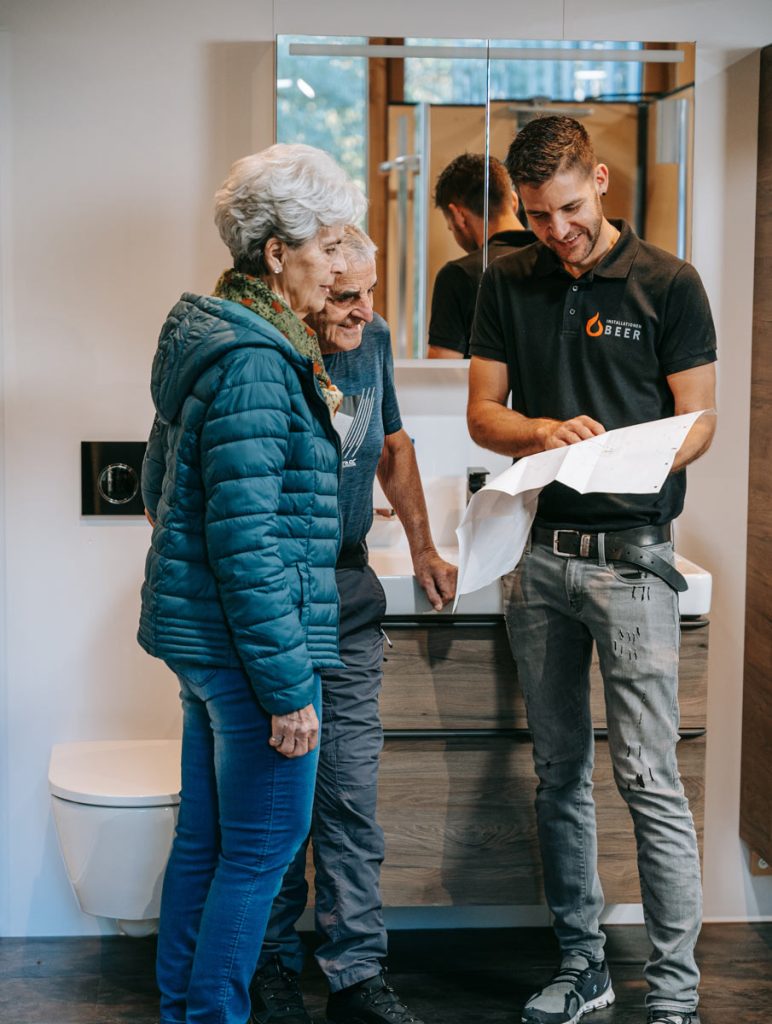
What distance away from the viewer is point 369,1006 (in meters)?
2.15

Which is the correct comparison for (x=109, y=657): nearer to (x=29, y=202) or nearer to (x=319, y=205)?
(x=29, y=202)

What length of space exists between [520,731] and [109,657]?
91 centimetres

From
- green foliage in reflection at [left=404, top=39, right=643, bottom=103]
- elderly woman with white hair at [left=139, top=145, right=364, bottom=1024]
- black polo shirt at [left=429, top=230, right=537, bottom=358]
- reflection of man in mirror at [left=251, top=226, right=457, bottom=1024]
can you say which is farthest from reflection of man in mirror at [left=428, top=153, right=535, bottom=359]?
elderly woman with white hair at [left=139, top=145, right=364, bottom=1024]

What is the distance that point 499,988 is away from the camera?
2385mm

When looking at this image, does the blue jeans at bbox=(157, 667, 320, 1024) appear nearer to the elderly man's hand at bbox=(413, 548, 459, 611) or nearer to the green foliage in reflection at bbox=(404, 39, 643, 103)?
the elderly man's hand at bbox=(413, 548, 459, 611)

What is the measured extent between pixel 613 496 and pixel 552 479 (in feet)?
0.62

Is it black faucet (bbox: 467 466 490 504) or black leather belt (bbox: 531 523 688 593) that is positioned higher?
black faucet (bbox: 467 466 490 504)

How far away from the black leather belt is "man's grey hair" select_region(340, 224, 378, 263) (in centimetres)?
59

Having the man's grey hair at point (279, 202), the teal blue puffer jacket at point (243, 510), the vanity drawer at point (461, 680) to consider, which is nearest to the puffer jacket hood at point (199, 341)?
the teal blue puffer jacket at point (243, 510)

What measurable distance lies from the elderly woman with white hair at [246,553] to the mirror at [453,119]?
712 millimetres

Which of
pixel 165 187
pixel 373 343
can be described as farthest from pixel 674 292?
pixel 165 187

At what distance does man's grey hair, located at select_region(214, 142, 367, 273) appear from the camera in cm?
176

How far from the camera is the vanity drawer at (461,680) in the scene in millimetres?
2346

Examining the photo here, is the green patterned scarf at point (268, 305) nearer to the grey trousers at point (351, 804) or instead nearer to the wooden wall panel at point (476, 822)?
the grey trousers at point (351, 804)
